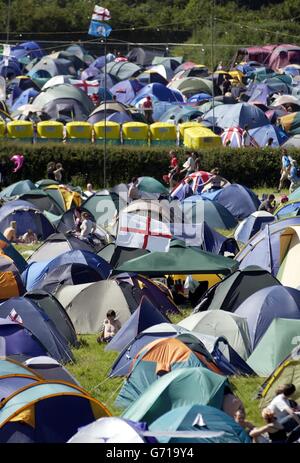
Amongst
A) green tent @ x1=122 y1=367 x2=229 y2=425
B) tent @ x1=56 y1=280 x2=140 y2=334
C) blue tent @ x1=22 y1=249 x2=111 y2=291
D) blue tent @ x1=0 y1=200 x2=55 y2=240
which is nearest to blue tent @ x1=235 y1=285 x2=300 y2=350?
tent @ x1=56 y1=280 x2=140 y2=334

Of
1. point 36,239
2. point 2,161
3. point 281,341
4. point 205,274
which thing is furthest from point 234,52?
point 281,341

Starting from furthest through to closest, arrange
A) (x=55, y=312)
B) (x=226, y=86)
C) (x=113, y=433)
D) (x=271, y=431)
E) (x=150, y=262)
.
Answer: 1. (x=226, y=86)
2. (x=150, y=262)
3. (x=55, y=312)
4. (x=271, y=431)
5. (x=113, y=433)

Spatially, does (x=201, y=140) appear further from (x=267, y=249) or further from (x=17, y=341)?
(x=17, y=341)

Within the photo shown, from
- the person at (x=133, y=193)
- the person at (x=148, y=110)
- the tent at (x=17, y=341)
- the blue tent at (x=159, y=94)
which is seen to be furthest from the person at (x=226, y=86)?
the tent at (x=17, y=341)

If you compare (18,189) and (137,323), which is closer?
(137,323)

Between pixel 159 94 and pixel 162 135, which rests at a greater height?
pixel 162 135

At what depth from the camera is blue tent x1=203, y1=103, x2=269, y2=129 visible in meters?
37.1

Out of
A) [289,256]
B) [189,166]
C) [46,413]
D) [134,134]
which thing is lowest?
[134,134]

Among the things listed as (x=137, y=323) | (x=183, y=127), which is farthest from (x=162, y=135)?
(x=137, y=323)

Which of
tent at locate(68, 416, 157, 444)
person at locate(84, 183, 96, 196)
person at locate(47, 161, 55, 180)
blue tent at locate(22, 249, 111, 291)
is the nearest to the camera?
tent at locate(68, 416, 157, 444)

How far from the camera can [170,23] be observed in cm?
6347

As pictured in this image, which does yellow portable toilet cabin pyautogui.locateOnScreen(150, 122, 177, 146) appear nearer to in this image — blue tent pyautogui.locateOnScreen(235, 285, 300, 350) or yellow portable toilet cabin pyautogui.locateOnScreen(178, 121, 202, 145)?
yellow portable toilet cabin pyautogui.locateOnScreen(178, 121, 202, 145)

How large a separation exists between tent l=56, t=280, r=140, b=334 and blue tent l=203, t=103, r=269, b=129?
17257 millimetres

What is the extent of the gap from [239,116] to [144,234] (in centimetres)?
1415
